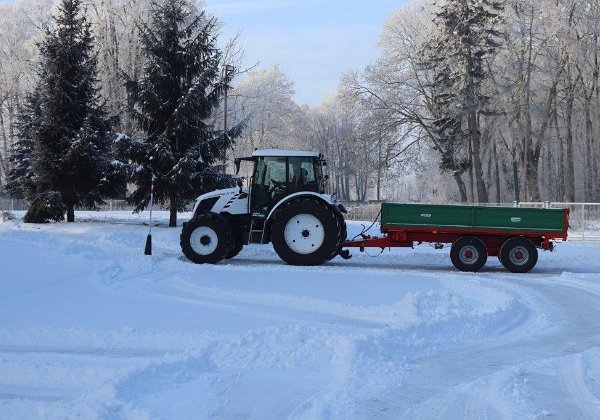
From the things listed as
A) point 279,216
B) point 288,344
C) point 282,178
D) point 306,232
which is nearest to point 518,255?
point 306,232

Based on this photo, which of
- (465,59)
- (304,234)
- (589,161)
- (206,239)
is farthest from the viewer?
(589,161)

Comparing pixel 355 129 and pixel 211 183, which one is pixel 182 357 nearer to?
pixel 211 183

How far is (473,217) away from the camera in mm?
15508

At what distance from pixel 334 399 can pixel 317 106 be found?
82.4 meters

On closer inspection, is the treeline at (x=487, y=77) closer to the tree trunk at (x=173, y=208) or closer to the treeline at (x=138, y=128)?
the treeline at (x=138, y=128)

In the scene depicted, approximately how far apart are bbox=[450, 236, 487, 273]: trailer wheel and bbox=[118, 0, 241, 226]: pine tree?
11.4 meters

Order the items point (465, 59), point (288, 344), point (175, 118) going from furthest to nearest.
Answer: point (465, 59), point (175, 118), point (288, 344)

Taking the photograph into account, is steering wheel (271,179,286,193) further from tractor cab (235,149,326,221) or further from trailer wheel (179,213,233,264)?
trailer wheel (179,213,233,264)

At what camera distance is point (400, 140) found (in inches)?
1631

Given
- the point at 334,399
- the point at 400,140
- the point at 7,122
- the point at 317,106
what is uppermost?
the point at 317,106

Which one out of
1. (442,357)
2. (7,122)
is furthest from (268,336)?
(7,122)

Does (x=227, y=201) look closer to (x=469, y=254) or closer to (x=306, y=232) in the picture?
(x=306, y=232)

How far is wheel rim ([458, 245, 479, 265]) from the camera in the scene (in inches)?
610

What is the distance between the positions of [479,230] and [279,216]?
4706mm
